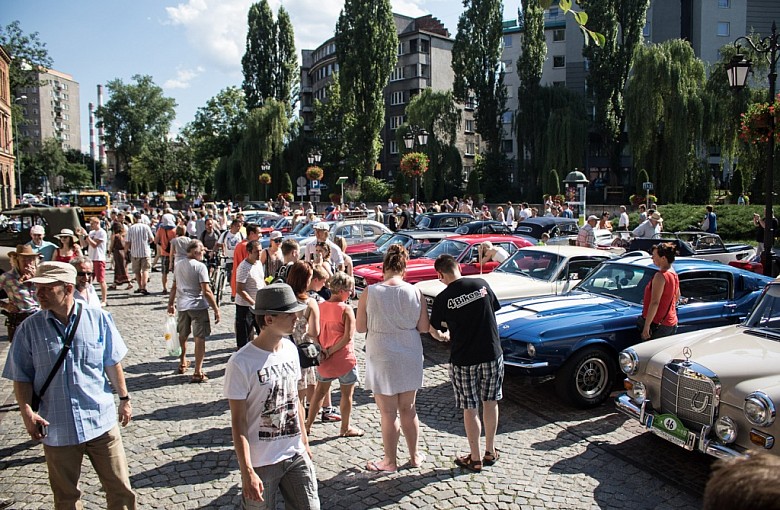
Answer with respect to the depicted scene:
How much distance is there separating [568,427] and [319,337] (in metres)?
2.91

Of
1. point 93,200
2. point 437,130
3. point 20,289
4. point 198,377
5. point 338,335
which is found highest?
point 437,130

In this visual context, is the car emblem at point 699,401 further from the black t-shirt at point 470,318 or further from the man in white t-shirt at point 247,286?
the man in white t-shirt at point 247,286

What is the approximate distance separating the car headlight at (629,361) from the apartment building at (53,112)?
140 meters

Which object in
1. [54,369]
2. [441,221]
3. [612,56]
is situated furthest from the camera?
[612,56]

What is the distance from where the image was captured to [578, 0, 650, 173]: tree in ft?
134

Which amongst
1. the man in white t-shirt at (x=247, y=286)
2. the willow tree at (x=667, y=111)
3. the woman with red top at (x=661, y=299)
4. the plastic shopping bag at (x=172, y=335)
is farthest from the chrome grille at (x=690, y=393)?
the willow tree at (x=667, y=111)

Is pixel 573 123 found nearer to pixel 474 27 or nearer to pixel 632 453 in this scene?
pixel 474 27

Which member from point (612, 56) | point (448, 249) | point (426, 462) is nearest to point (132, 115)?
point (612, 56)

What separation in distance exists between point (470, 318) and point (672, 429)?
2.05 metres

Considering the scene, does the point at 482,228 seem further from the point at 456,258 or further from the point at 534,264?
the point at 534,264

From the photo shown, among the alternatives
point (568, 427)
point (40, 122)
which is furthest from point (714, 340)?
point (40, 122)

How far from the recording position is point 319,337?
229 inches

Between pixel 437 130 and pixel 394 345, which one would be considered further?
pixel 437 130

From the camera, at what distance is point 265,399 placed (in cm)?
339
